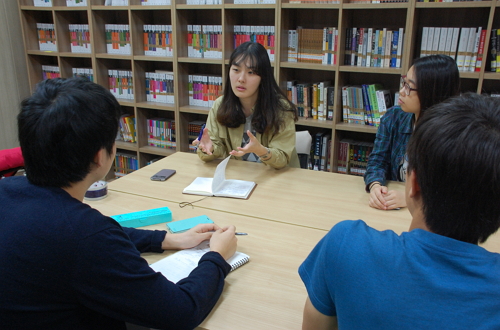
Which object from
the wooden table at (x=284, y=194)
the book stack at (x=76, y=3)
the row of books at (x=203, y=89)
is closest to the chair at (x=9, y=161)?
the wooden table at (x=284, y=194)

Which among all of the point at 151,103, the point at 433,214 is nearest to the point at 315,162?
the point at 151,103

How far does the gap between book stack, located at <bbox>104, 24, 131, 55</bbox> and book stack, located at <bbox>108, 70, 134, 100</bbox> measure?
19cm

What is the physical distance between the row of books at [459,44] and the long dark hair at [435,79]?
95 centimetres

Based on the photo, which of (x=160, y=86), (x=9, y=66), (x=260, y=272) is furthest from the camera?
(x=9, y=66)

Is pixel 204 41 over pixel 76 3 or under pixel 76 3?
under

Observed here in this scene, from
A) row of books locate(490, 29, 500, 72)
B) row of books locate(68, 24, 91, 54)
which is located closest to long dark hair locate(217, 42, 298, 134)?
row of books locate(490, 29, 500, 72)

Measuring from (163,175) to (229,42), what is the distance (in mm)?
1649

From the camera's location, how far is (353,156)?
121 inches

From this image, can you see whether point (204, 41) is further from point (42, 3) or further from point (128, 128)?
point (42, 3)

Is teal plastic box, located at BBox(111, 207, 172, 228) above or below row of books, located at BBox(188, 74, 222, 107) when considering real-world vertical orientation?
below

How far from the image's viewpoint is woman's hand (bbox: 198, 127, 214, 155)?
210 cm

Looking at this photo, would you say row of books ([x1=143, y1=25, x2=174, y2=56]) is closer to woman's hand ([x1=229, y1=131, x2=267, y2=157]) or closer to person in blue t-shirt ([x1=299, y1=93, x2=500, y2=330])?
woman's hand ([x1=229, y1=131, x2=267, y2=157])

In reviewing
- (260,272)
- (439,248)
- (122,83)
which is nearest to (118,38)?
(122,83)

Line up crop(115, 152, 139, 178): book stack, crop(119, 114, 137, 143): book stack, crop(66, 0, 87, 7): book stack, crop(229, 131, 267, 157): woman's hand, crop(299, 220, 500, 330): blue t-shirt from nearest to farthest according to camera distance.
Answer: crop(299, 220, 500, 330): blue t-shirt, crop(229, 131, 267, 157): woman's hand, crop(66, 0, 87, 7): book stack, crop(119, 114, 137, 143): book stack, crop(115, 152, 139, 178): book stack
